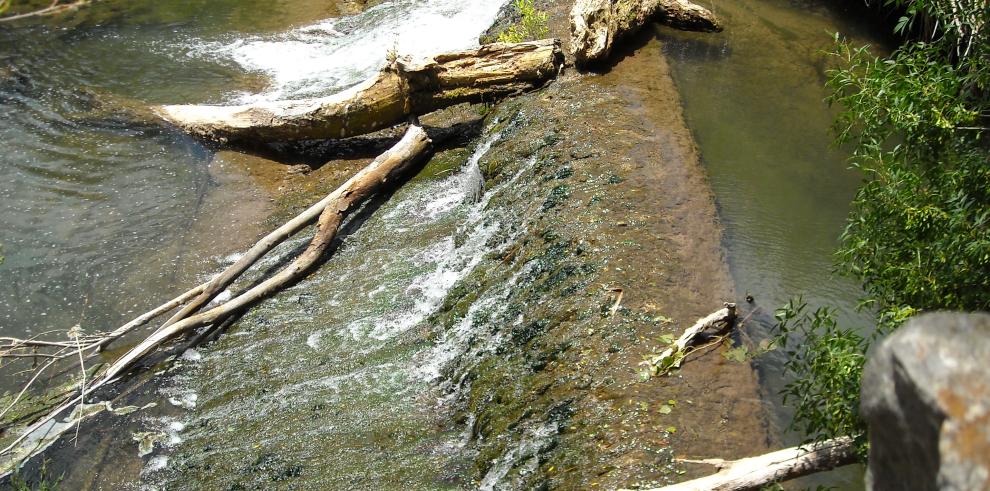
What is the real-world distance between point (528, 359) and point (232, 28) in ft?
29.1

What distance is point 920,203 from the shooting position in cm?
322

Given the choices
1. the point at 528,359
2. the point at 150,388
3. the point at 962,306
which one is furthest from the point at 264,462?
the point at 962,306

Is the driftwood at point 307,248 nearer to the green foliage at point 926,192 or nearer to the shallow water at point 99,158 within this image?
the shallow water at point 99,158

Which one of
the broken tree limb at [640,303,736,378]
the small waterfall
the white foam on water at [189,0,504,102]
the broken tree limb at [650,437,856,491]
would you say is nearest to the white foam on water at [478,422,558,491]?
the small waterfall

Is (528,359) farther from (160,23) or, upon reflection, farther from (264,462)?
(160,23)

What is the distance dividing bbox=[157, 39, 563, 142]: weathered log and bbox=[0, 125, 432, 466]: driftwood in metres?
0.36

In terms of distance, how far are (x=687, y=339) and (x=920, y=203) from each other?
1.69 metres

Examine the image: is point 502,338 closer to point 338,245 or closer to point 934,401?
point 338,245

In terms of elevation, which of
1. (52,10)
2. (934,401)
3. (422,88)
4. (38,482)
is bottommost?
(38,482)

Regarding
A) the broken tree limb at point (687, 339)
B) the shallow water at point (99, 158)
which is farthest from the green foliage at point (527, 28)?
the broken tree limb at point (687, 339)

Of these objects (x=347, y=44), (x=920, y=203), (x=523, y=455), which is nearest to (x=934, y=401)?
(x=920, y=203)

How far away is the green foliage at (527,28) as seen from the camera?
28.6ft

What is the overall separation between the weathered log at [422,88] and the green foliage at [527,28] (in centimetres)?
87

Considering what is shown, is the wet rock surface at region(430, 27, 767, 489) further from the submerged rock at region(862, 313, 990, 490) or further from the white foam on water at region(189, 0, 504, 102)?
the white foam on water at region(189, 0, 504, 102)
